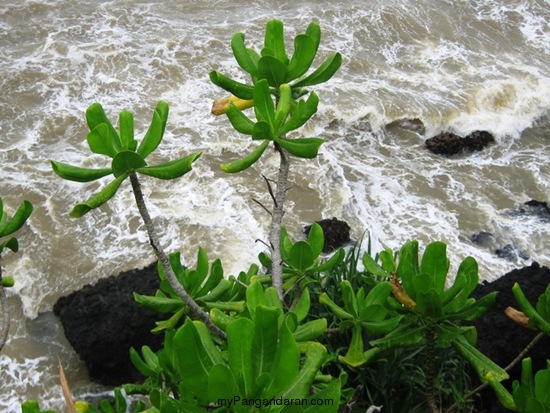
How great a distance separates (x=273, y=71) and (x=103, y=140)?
0.66m

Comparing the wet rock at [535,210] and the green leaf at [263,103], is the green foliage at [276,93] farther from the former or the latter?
the wet rock at [535,210]

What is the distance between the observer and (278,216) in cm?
211

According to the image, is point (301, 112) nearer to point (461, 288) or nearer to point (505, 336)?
point (461, 288)

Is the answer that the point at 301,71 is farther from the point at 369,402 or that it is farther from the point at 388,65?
the point at 388,65

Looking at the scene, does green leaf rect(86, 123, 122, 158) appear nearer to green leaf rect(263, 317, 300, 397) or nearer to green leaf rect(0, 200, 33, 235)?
green leaf rect(0, 200, 33, 235)

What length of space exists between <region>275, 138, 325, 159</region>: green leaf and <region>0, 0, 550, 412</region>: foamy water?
3.08 meters

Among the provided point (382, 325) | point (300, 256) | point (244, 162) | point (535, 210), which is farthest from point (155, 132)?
point (535, 210)

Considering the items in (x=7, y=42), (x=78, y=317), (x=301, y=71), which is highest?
(x=301, y=71)

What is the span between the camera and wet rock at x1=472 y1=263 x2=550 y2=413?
2873 millimetres

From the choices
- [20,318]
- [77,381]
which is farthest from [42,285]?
[77,381]

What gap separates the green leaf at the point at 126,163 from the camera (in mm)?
1567

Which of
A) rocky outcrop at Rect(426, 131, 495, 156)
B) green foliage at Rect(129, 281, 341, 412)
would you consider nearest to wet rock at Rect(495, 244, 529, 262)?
rocky outcrop at Rect(426, 131, 495, 156)

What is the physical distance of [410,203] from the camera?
651cm

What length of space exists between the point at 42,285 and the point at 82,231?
30.2 inches
